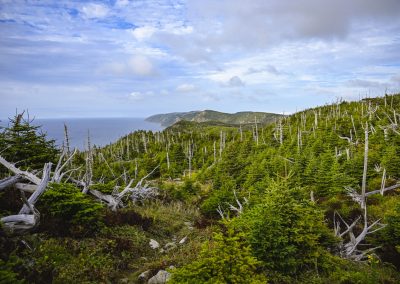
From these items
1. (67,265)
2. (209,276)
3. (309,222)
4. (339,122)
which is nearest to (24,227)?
(67,265)

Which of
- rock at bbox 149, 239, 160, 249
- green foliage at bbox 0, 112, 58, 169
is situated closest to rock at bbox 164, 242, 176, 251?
rock at bbox 149, 239, 160, 249

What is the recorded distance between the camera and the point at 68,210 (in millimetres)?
9594

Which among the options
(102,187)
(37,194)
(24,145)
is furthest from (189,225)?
(24,145)

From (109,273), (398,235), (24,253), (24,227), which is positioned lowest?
(398,235)

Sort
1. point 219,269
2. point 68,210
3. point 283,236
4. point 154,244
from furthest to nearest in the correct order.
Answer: point 154,244 < point 68,210 < point 283,236 < point 219,269

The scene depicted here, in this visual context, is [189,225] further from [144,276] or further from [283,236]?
[283,236]

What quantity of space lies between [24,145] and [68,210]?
27.8 ft

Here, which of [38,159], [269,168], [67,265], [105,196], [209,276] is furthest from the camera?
[269,168]

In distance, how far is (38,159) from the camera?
16094 mm

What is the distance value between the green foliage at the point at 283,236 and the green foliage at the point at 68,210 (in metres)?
5.29

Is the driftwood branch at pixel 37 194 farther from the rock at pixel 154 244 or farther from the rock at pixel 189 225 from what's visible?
the rock at pixel 189 225

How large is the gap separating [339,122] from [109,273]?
64.6m

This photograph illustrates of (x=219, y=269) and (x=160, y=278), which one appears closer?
(x=219, y=269)

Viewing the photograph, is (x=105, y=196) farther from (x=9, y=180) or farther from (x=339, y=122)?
(x=339, y=122)
